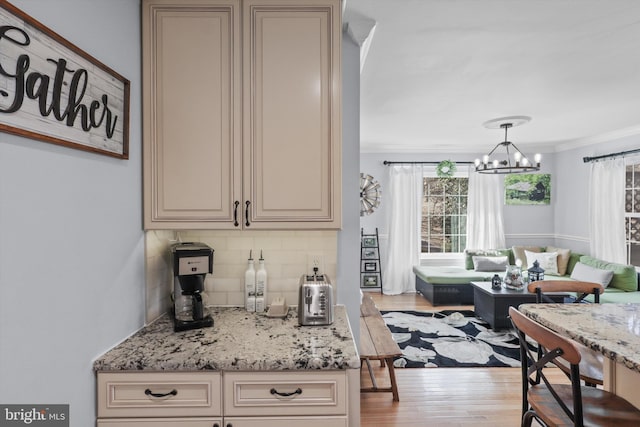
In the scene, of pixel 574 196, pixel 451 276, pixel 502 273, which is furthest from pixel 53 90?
pixel 574 196

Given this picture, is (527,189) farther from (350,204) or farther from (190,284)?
(190,284)

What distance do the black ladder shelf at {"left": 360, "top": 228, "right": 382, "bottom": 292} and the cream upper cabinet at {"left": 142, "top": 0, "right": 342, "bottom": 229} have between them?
4698 mm

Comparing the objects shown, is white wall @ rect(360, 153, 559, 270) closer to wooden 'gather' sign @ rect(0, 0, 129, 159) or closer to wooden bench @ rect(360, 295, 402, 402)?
wooden bench @ rect(360, 295, 402, 402)

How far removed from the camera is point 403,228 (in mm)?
6207

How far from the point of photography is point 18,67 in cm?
96

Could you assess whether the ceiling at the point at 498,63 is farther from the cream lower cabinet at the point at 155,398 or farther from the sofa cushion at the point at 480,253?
the sofa cushion at the point at 480,253

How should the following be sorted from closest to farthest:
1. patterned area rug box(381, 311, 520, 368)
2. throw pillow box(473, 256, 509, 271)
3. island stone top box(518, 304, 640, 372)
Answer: island stone top box(518, 304, 640, 372)
patterned area rug box(381, 311, 520, 368)
throw pillow box(473, 256, 509, 271)

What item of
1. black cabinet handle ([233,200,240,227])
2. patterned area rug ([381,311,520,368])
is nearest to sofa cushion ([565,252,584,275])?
patterned area rug ([381,311,520,368])

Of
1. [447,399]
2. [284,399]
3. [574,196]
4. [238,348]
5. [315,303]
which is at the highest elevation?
[574,196]

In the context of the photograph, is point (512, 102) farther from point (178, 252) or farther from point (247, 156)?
point (178, 252)

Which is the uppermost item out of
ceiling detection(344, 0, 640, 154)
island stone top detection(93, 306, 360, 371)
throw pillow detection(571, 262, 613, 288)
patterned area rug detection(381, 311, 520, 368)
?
ceiling detection(344, 0, 640, 154)

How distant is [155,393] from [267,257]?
2.66 ft

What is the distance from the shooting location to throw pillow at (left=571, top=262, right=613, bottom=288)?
4523 mm

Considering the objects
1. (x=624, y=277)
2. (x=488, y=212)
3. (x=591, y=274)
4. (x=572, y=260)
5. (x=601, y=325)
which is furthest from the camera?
(x=488, y=212)
